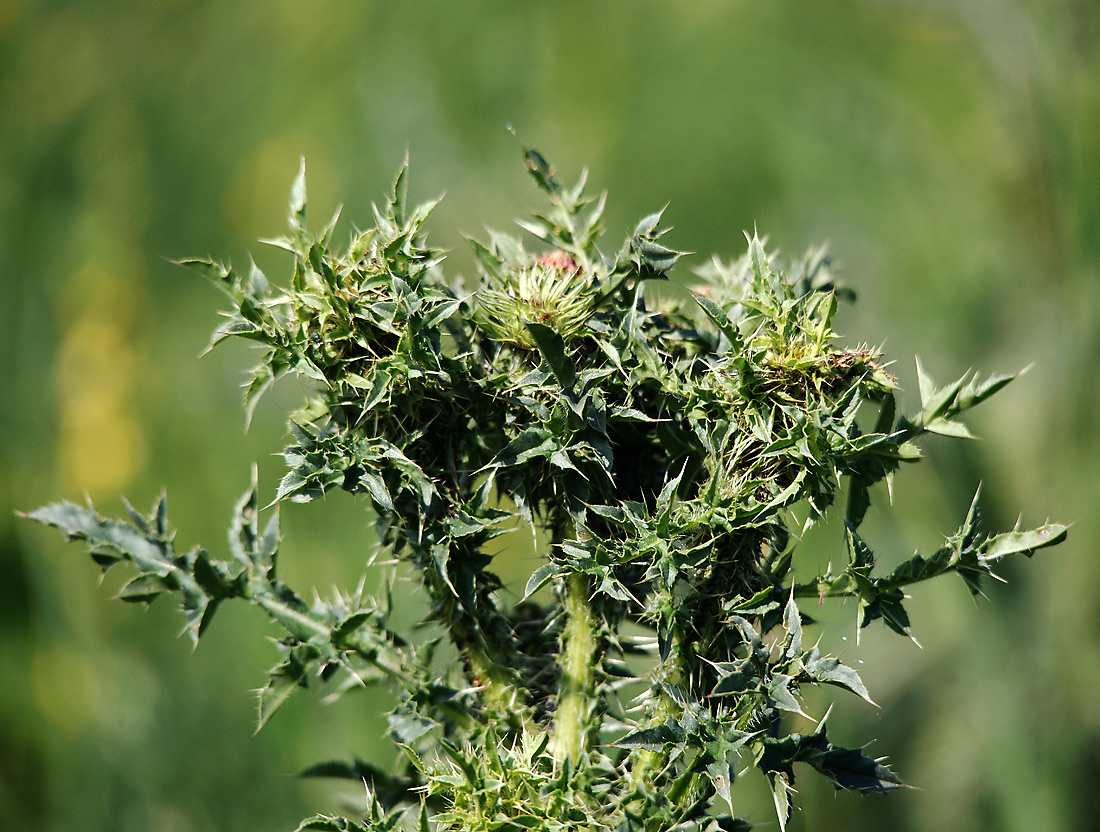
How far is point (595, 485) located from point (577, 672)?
1.40 feet

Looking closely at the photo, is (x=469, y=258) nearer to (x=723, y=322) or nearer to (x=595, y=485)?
(x=595, y=485)

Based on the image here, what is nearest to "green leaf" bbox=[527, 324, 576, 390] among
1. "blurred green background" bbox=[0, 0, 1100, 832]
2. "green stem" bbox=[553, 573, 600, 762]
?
"green stem" bbox=[553, 573, 600, 762]

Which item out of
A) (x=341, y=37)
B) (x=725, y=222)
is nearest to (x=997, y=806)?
(x=725, y=222)

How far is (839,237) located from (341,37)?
534 cm

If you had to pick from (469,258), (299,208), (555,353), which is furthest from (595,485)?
(469,258)

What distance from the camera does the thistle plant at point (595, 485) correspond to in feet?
5.79

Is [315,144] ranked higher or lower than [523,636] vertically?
higher

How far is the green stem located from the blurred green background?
1.04 metres

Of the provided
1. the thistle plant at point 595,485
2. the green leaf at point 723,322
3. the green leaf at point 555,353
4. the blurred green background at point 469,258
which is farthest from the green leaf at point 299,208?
the blurred green background at point 469,258

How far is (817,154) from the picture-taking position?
5.52 meters

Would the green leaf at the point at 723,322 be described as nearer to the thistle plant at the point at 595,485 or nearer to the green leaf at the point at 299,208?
the thistle plant at the point at 595,485

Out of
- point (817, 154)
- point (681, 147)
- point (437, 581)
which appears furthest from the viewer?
point (681, 147)

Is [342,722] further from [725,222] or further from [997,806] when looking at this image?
[725,222]

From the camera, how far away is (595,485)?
1969 millimetres
